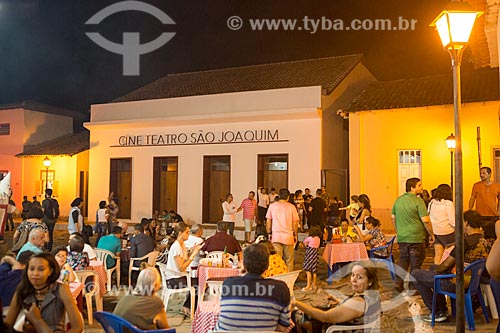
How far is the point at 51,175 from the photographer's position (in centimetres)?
2286

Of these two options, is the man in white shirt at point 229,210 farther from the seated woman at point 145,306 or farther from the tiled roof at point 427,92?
the seated woman at point 145,306

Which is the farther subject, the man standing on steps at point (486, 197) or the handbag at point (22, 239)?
the man standing on steps at point (486, 197)

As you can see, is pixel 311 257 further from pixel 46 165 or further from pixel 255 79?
pixel 46 165

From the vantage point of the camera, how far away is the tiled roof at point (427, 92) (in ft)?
46.7

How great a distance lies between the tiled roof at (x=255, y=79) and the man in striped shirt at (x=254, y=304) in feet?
43.4

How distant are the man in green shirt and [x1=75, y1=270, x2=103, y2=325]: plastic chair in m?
4.39

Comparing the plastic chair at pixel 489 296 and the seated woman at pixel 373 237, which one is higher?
the seated woman at pixel 373 237

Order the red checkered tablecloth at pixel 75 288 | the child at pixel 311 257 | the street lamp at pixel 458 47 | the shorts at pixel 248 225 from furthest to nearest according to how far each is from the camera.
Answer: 1. the shorts at pixel 248 225
2. the child at pixel 311 257
3. the red checkered tablecloth at pixel 75 288
4. the street lamp at pixel 458 47

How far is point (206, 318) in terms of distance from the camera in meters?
4.64

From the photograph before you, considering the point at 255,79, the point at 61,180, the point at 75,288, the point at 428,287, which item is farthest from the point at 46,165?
the point at 428,287

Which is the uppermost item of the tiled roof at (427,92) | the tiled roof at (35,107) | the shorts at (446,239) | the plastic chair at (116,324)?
the tiled roof at (35,107)

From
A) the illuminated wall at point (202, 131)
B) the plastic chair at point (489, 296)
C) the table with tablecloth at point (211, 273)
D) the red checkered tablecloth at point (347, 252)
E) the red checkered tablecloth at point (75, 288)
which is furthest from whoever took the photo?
the illuminated wall at point (202, 131)

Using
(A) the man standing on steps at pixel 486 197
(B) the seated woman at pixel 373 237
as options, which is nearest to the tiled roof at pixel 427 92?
(A) the man standing on steps at pixel 486 197

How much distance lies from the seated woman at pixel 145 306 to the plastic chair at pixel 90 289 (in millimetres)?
2665
